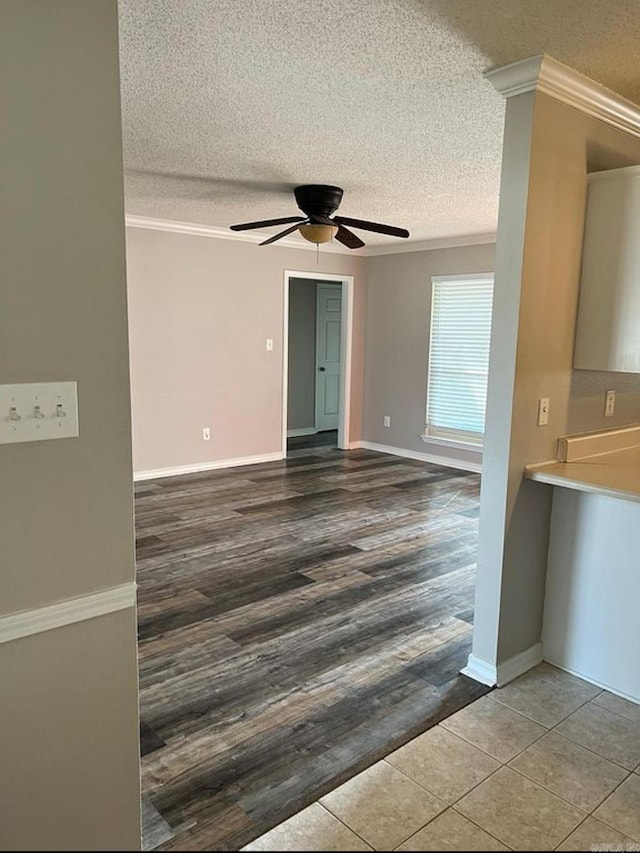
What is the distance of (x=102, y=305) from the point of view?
4.34ft

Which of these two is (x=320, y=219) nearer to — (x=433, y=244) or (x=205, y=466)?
(x=433, y=244)

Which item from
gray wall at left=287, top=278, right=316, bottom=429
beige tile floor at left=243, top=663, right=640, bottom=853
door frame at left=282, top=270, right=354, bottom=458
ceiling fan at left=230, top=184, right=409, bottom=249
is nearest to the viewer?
beige tile floor at left=243, top=663, right=640, bottom=853

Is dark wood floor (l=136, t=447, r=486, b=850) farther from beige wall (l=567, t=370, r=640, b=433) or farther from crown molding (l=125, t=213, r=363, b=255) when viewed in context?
crown molding (l=125, t=213, r=363, b=255)

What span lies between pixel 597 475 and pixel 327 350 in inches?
253

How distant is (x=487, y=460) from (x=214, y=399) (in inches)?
160

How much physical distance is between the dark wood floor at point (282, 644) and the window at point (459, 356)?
1549 mm

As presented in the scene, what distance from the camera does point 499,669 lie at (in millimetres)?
2461

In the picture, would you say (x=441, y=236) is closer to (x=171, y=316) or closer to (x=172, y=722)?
(x=171, y=316)

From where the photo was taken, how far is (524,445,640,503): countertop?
7.24ft

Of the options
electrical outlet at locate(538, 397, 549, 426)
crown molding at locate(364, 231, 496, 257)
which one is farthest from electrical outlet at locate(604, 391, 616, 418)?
crown molding at locate(364, 231, 496, 257)

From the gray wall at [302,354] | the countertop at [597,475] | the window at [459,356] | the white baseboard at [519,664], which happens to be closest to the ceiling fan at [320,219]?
the countertop at [597,475]

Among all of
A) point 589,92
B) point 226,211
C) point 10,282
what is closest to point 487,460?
point 589,92

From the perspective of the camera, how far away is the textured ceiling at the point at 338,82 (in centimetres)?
183

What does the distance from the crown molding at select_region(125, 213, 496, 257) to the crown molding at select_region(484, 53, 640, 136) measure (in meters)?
3.45
